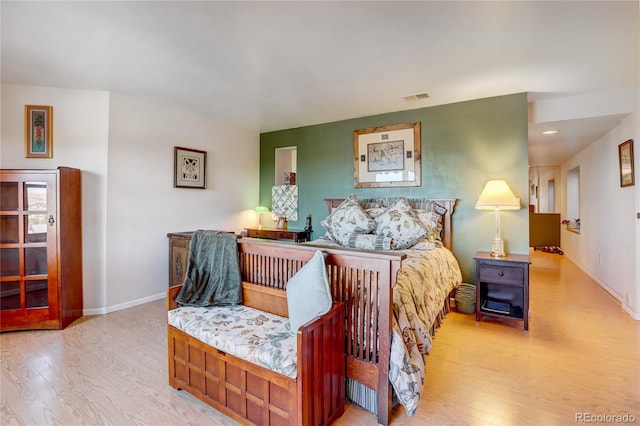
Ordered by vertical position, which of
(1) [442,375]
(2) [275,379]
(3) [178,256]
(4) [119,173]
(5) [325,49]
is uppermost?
(5) [325,49]

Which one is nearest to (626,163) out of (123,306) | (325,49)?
(325,49)

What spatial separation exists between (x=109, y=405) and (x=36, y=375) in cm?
78

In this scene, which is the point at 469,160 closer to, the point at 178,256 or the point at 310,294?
the point at 310,294

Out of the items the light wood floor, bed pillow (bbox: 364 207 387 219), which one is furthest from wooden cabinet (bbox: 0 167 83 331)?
bed pillow (bbox: 364 207 387 219)

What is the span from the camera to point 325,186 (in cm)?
442

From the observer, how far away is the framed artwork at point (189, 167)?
12.6 feet

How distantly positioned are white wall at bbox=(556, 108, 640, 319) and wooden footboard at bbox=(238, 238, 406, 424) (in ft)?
10.6

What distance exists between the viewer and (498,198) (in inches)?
117

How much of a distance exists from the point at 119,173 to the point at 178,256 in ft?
3.71

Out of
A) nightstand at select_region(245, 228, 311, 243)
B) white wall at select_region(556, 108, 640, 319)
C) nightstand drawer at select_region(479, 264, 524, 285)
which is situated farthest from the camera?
nightstand at select_region(245, 228, 311, 243)

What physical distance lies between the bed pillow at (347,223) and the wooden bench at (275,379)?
1.50 m

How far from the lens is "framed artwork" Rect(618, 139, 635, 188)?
319 cm

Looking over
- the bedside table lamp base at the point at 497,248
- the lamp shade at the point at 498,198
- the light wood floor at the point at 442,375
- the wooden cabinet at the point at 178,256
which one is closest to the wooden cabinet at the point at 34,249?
the light wood floor at the point at 442,375

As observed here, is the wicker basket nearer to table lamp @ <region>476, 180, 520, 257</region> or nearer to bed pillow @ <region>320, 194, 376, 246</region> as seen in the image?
table lamp @ <region>476, 180, 520, 257</region>
